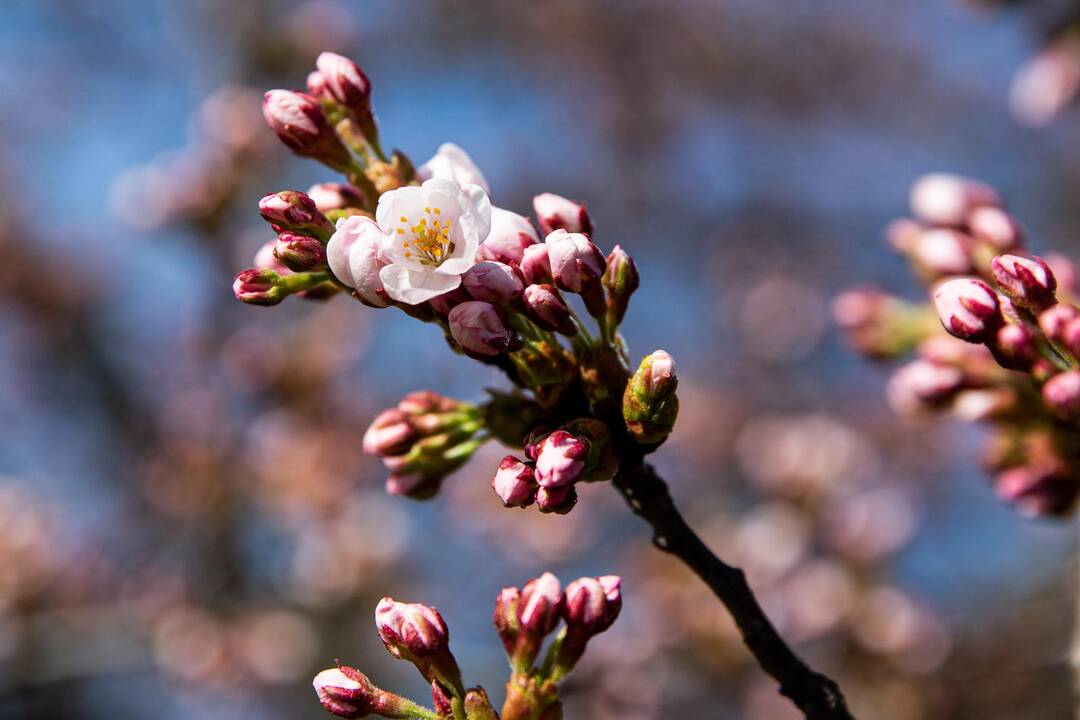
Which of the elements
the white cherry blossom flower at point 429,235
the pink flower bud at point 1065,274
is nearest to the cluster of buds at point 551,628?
the white cherry blossom flower at point 429,235

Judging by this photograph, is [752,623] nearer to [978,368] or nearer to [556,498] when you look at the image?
[556,498]

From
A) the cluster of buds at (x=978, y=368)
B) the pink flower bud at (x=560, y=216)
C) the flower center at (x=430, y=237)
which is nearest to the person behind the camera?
the flower center at (x=430, y=237)

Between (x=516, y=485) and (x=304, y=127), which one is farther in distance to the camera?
(x=304, y=127)

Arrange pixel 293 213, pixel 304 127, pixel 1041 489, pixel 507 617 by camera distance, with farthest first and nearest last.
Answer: pixel 1041 489, pixel 304 127, pixel 507 617, pixel 293 213

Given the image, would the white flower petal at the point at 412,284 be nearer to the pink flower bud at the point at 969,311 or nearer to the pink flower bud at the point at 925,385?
the pink flower bud at the point at 969,311

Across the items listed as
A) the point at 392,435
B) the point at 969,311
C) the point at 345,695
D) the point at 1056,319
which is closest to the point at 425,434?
the point at 392,435

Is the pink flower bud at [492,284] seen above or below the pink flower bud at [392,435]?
below

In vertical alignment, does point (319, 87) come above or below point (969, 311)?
above

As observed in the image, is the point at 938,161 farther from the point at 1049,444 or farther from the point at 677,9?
the point at 1049,444
